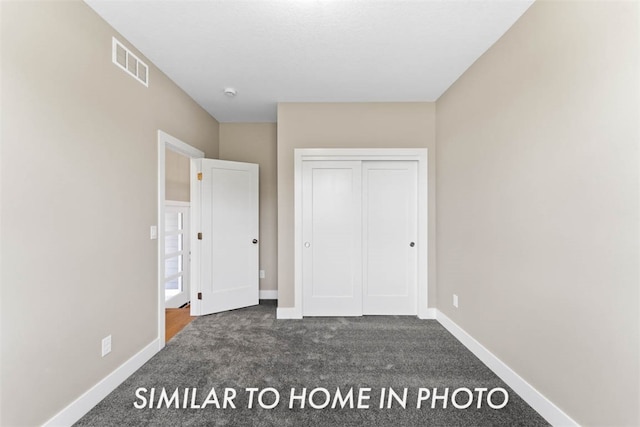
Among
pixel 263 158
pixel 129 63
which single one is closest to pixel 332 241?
pixel 263 158

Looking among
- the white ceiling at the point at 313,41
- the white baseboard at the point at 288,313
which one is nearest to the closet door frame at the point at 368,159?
the white baseboard at the point at 288,313

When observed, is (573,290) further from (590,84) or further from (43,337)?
(43,337)

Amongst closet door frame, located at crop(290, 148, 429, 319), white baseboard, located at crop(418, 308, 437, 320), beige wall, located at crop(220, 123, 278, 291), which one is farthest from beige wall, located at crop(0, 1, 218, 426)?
white baseboard, located at crop(418, 308, 437, 320)

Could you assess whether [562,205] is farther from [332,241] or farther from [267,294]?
[267,294]

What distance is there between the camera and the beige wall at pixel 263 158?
3955mm

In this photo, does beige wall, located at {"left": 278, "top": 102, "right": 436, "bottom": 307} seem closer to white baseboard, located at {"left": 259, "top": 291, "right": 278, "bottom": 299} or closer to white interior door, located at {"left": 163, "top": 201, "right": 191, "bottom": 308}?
white baseboard, located at {"left": 259, "top": 291, "right": 278, "bottom": 299}

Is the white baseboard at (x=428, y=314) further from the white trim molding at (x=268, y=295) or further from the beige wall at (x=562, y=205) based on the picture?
the white trim molding at (x=268, y=295)

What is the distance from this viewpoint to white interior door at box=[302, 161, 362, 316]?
3207mm

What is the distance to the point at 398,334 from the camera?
8.99 feet

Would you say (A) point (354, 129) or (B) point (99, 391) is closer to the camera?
(B) point (99, 391)

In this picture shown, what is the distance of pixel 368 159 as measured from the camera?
10.4 feet

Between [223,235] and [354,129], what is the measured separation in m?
2.18

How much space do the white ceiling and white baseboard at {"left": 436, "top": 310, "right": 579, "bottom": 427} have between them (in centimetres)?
254

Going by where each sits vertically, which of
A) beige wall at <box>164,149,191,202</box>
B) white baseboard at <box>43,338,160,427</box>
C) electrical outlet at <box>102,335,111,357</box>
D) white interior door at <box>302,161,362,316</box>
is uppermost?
beige wall at <box>164,149,191,202</box>
